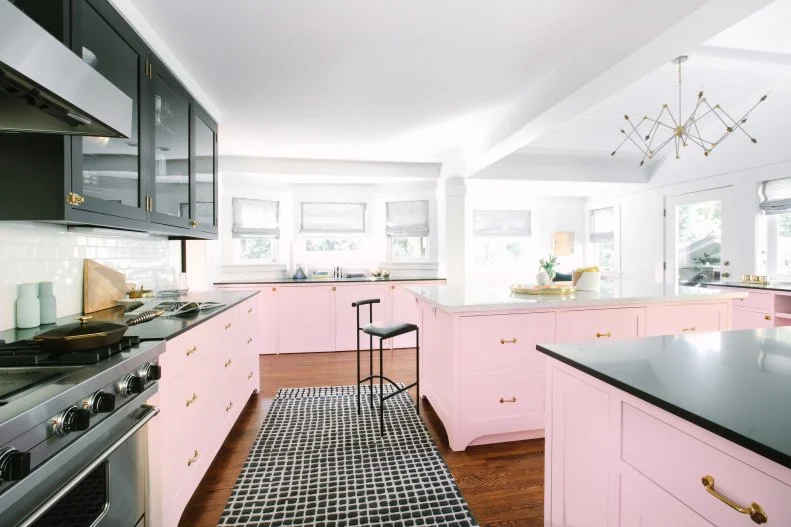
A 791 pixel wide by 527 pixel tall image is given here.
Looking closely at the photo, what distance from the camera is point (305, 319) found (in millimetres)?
4801

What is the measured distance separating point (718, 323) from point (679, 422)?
2.51 meters

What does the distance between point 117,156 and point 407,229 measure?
4060mm

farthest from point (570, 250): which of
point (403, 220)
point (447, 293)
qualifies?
point (447, 293)

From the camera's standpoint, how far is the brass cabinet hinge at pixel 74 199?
140cm

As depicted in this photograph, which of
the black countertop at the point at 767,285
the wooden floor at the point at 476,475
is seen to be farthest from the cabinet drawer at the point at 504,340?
the black countertop at the point at 767,285

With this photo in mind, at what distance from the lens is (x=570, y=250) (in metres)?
6.86

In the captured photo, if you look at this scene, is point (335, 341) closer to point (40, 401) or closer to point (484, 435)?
point (484, 435)

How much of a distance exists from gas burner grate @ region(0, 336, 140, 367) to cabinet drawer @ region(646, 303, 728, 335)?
3.02 metres

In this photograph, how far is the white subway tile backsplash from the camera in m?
1.59

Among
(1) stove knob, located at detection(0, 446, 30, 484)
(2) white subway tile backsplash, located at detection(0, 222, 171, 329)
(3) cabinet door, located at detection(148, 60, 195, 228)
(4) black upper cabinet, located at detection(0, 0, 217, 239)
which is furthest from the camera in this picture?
(3) cabinet door, located at detection(148, 60, 195, 228)

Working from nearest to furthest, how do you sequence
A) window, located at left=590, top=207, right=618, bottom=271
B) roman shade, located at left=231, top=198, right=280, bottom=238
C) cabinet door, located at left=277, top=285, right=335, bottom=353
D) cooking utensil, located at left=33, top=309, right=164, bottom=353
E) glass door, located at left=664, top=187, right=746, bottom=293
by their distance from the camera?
cooking utensil, located at left=33, top=309, right=164, bottom=353
glass door, located at left=664, top=187, right=746, bottom=293
cabinet door, located at left=277, top=285, right=335, bottom=353
roman shade, located at left=231, top=198, right=280, bottom=238
window, located at left=590, top=207, right=618, bottom=271

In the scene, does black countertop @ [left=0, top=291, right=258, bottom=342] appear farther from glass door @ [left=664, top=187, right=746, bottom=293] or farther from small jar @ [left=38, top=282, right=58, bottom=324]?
glass door @ [left=664, top=187, right=746, bottom=293]

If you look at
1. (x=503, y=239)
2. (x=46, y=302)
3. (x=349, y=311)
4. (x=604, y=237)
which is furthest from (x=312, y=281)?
(x=604, y=237)

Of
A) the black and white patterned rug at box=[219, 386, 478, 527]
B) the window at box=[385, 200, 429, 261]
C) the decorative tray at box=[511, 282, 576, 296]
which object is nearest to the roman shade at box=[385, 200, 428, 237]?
the window at box=[385, 200, 429, 261]
